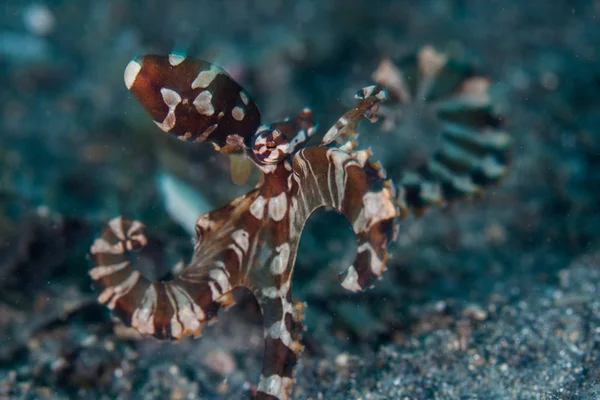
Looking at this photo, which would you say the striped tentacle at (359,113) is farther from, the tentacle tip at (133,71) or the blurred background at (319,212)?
the tentacle tip at (133,71)

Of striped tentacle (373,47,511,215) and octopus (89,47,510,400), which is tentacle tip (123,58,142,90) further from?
striped tentacle (373,47,511,215)

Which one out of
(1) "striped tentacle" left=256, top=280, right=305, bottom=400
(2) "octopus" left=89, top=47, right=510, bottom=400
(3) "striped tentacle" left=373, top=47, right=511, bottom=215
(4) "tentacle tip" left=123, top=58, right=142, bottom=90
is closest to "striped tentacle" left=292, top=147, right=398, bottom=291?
(2) "octopus" left=89, top=47, right=510, bottom=400

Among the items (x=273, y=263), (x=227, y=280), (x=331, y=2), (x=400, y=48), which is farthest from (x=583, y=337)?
(x=331, y=2)

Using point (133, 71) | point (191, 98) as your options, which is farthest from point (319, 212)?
point (133, 71)

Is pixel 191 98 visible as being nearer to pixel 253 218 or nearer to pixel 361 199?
pixel 253 218

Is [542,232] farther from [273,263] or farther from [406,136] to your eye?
[273,263]

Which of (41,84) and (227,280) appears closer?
(227,280)
